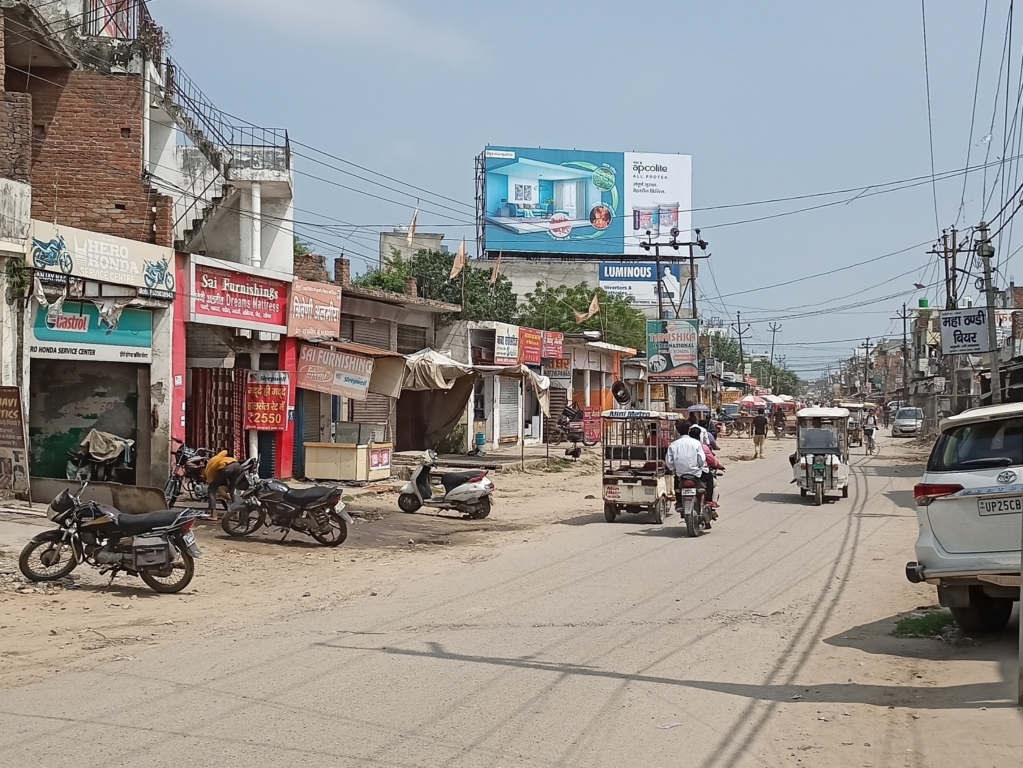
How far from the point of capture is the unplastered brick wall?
2112 cm

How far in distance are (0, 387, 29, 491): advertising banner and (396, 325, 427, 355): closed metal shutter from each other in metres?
17.1

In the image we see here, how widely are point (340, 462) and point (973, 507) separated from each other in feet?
54.6

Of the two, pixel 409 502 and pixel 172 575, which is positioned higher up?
pixel 409 502

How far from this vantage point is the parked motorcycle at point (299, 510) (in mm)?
14461

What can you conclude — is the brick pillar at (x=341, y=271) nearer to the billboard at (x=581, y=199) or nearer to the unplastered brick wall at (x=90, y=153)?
the unplastered brick wall at (x=90, y=153)

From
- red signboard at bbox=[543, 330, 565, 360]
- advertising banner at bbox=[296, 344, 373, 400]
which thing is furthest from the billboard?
advertising banner at bbox=[296, 344, 373, 400]

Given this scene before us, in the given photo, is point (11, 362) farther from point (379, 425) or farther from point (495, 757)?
point (495, 757)

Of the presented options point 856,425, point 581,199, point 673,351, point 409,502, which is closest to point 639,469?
point 409,502

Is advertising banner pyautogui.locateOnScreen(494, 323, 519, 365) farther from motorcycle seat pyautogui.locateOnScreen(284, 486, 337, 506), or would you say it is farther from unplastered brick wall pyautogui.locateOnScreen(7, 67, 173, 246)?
motorcycle seat pyautogui.locateOnScreen(284, 486, 337, 506)

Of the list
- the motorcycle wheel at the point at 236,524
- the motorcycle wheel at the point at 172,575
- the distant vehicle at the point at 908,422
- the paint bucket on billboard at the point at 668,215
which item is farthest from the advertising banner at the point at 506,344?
the paint bucket on billboard at the point at 668,215

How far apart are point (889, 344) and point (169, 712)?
13829cm

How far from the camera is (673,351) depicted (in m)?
46.0

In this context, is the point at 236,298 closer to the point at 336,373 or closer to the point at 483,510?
the point at 336,373

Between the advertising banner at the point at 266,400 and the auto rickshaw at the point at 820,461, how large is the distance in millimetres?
11490
